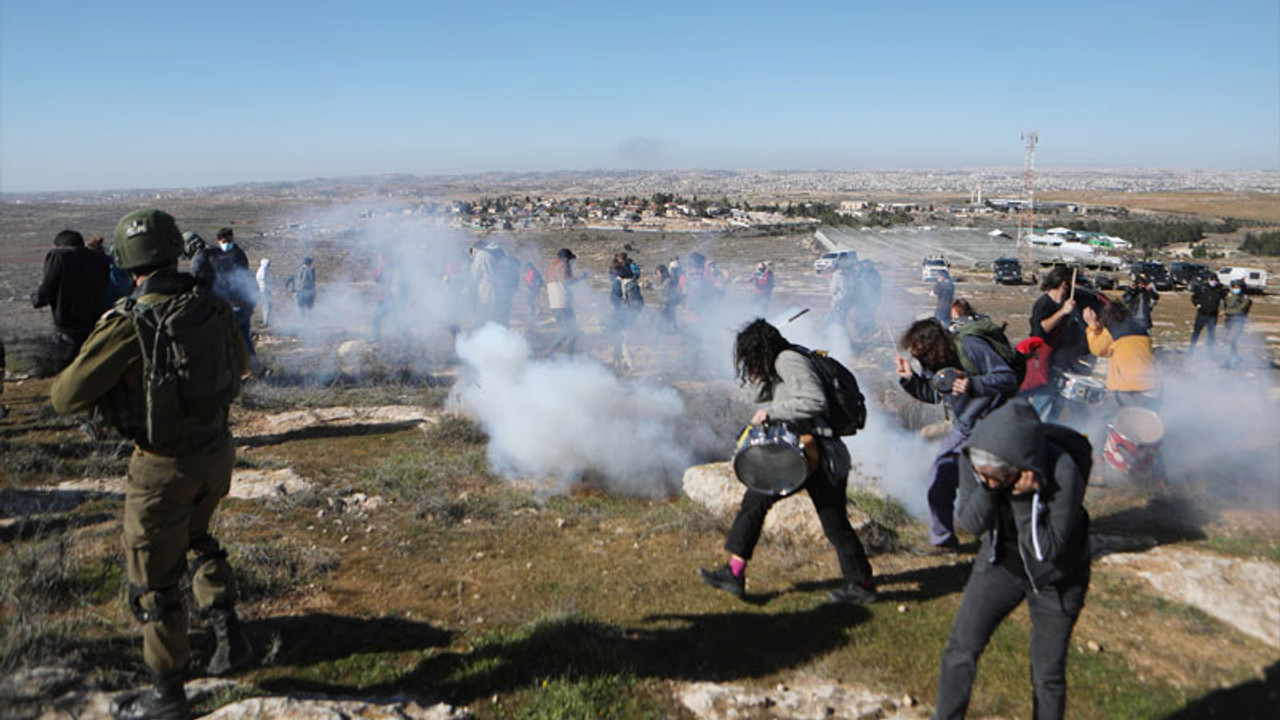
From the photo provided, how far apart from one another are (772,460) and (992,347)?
1570mm

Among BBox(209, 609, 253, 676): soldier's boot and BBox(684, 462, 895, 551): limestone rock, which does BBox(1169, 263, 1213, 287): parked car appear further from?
BBox(209, 609, 253, 676): soldier's boot

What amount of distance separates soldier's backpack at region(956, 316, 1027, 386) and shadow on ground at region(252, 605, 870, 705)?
1531mm

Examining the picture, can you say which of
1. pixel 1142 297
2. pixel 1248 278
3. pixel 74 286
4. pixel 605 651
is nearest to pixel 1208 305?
pixel 1142 297

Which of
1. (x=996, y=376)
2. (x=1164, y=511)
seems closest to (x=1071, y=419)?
(x=1164, y=511)

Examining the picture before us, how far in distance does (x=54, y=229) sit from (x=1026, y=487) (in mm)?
54731

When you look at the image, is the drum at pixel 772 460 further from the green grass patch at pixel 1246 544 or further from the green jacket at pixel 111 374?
the green grass patch at pixel 1246 544

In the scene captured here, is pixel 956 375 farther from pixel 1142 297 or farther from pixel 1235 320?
pixel 1235 320

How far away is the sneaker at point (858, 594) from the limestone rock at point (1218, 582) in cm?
175

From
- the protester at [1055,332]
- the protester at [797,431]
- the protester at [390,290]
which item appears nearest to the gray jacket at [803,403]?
the protester at [797,431]

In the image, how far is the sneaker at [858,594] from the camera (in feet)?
13.3

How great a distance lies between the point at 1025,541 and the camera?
8.20ft

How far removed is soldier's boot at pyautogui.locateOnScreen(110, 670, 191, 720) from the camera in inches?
109

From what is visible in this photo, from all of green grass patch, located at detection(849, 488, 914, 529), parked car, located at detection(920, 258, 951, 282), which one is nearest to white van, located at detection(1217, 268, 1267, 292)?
parked car, located at detection(920, 258, 951, 282)

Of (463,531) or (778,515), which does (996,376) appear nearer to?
(778,515)
